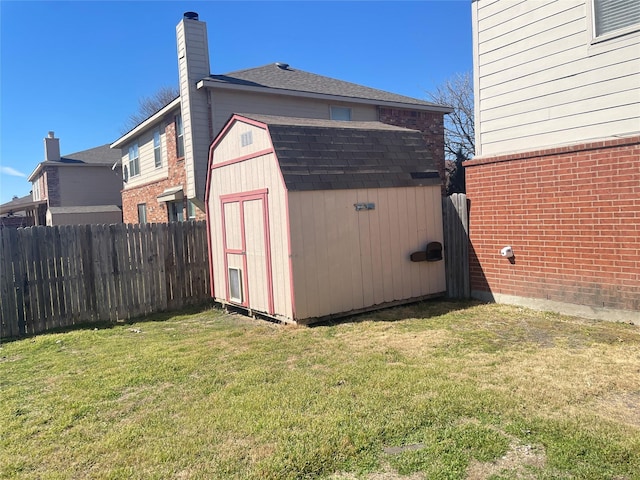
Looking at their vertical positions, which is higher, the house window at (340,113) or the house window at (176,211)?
the house window at (340,113)

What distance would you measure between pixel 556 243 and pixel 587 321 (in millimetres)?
1185

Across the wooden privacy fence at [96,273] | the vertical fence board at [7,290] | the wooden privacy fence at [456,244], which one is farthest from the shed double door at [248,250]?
the vertical fence board at [7,290]

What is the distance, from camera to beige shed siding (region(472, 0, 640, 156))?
5973mm

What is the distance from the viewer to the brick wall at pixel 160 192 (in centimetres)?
1427

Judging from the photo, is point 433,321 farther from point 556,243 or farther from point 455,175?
point 455,175

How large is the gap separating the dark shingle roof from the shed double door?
17.6 feet

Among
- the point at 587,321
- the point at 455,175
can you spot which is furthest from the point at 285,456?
the point at 455,175

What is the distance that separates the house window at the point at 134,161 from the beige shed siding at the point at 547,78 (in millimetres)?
14721

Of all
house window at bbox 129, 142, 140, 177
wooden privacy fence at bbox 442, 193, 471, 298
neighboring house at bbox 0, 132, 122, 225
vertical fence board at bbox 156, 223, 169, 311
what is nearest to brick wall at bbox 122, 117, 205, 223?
house window at bbox 129, 142, 140, 177

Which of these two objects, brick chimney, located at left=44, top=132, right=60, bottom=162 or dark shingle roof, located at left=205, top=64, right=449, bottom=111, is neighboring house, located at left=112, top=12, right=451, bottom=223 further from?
brick chimney, located at left=44, top=132, right=60, bottom=162

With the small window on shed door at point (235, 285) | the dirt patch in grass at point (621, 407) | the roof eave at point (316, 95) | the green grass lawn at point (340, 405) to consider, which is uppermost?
the roof eave at point (316, 95)

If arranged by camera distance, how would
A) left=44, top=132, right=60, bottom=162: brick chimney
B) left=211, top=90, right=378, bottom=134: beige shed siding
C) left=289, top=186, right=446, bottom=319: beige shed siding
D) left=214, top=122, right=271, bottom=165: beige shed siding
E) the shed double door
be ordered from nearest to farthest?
left=289, top=186, right=446, bottom=319: beige shed siding < left=214, top=122, right=271, bottom=165: beige shed siding < the shed double door < left=211, top=90, right=378, bottom=134: beige shed siding < left=44, top=132, right=60, bottom=162: brick chimney

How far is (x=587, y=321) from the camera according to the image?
6.24m

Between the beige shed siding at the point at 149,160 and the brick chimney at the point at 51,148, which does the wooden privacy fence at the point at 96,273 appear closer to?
the beige shed siding at the point at 149,160
